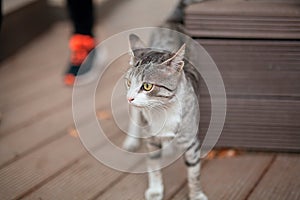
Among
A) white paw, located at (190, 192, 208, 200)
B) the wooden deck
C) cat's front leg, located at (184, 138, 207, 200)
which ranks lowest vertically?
the wooden deck

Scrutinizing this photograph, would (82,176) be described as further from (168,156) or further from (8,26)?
(8,26)

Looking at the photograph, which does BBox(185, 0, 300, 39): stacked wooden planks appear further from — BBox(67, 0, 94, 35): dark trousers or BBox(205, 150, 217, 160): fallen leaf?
BBox(67, 0, 94, 35): dark trousers

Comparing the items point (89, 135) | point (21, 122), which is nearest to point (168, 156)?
point (89, 135)

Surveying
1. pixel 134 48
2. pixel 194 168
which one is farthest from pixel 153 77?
pixel 194 168

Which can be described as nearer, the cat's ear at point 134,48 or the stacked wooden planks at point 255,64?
the cat's ear at point 134,48

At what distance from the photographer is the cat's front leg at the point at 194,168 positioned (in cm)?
113

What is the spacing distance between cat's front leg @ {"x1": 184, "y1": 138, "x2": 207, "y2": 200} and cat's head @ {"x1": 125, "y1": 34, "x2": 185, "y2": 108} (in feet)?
0.63

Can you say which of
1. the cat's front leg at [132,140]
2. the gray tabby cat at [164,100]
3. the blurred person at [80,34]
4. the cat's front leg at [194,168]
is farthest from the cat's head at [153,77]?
the blurred person at [80,34]

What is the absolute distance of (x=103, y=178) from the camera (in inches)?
51.1

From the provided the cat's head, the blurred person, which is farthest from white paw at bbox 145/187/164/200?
the blurred person

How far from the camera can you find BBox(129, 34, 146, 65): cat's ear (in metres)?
0.99

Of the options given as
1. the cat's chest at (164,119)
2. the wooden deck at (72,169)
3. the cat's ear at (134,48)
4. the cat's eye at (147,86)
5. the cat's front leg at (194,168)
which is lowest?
the wooden deck at (72,169)

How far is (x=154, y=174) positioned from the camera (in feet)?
3.96

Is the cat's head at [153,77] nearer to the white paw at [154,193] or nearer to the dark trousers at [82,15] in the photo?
the white paw at [154,193]
